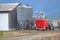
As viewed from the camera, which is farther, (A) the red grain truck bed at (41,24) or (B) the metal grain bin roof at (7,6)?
(B) the metal grain bin roof at (7,6)

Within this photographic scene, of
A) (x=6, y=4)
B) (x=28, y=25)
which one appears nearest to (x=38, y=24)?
Answer: (x=28, y=25)

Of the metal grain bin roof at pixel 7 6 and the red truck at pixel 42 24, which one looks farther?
the metal grain bin roof at pixel 7 6

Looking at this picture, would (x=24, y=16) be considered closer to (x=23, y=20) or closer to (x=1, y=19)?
(x=23, y=20)

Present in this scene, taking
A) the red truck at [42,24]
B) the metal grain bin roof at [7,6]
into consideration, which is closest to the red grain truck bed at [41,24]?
the red truck at [42,24]

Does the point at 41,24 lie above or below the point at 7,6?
below

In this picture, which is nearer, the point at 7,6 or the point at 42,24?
the point at 42,24

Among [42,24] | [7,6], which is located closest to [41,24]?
[42,24]

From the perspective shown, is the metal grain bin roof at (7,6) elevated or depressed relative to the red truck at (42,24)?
elevated

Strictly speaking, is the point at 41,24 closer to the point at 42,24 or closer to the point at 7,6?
the point at 42,24

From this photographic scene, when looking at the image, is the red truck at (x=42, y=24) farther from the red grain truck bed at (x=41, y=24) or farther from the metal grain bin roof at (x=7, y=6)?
the metal grain bin roof at (x=7, y=6)

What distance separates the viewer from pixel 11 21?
138 ft

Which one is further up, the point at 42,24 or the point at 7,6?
the point at 7,6

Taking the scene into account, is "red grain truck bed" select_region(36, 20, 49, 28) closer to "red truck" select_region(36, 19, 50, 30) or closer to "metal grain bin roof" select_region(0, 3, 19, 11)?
"red truck" select_region(36, 19, 50, 30)

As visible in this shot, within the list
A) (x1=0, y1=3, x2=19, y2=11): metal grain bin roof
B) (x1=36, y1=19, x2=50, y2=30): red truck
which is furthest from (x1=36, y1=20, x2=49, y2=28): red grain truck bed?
(x1=0, y1=3, x2=19, y2=11): metal grain bin roof
